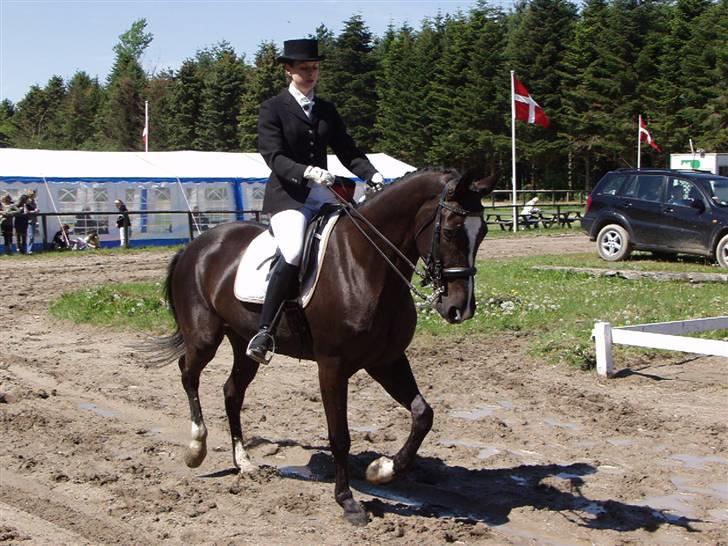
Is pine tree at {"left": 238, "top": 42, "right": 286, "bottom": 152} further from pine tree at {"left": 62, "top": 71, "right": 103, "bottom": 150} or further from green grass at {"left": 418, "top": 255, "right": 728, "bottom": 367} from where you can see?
green grass at {"left": 418, "top": 255, "right": 728, "bottom": 367}

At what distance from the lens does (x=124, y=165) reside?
3159cm

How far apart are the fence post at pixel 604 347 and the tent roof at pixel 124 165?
19.1 metres

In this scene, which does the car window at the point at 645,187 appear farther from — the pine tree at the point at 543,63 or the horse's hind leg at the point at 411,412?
the pine tree at the point at 543,63

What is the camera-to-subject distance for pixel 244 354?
7723 mm

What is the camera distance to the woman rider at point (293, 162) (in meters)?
6.58

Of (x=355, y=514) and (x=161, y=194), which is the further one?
(x=161, y=194)

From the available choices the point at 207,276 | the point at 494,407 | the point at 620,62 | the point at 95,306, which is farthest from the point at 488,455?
the point at 620,62

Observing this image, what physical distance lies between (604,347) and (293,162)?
4.93 m

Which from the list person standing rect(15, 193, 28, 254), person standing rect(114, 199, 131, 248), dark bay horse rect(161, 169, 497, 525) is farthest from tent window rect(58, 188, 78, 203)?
dark bay horse rect(161, 169, 497, 525)

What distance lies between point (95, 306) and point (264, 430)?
724cm

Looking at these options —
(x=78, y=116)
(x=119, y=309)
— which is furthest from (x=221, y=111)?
(x=119, y=309)

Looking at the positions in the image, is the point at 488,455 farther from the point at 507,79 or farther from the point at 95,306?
the point at 507,79

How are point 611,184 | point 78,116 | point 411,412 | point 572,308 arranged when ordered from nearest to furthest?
point 411,412, point 572,308, point 611,184, point 78,116

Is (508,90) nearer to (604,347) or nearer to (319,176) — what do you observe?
(604,347)
